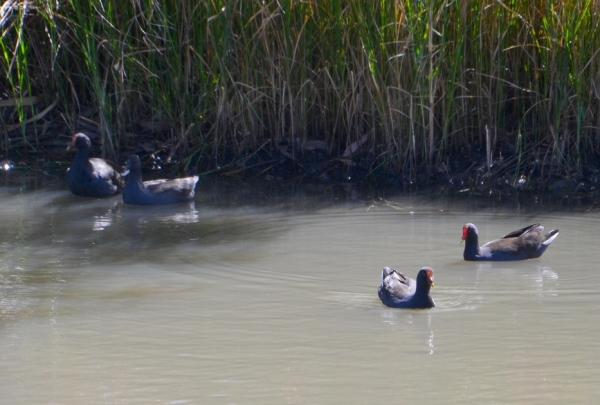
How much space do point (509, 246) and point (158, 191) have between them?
3631mm

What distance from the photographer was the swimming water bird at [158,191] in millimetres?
9133

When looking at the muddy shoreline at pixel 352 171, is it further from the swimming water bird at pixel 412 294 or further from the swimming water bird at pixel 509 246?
the swimming water bird at pixel 412 294

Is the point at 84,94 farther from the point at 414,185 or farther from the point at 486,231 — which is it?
the point at 486,231

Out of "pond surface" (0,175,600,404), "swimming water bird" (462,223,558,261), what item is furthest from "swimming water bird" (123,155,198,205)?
"swimming water bird" (462,223,558,261)

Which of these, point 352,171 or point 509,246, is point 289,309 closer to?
point 509,246

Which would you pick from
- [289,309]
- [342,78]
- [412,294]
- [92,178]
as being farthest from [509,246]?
[92,178]

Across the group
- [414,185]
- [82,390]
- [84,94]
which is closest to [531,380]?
[82,390]

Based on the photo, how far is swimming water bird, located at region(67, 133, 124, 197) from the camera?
9438 millimetres

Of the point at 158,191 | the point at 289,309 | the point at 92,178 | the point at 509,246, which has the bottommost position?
the point at 289,309

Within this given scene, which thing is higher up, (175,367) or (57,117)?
(57,117)

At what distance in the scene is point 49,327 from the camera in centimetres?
509

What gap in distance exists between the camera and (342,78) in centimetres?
952

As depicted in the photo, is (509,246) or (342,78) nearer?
(509,246)

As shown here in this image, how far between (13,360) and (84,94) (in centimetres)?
702
